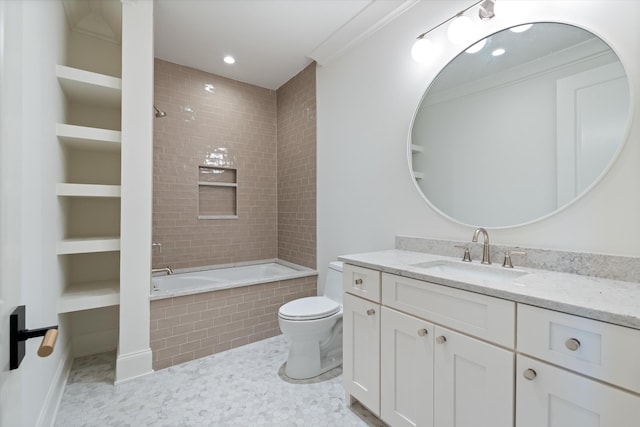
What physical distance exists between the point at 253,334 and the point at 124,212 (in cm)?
145

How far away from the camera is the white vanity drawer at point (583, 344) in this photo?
0.78m

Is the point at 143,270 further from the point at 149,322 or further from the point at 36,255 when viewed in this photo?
the point at 36,255

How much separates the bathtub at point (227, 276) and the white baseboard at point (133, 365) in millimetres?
544

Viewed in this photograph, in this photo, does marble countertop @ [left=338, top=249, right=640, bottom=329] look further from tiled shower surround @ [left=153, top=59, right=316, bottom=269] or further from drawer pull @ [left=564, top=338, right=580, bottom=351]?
tiled shower surround @ [left=153, top=59, right=316, bottom=269]

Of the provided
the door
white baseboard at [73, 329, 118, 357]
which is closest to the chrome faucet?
the door

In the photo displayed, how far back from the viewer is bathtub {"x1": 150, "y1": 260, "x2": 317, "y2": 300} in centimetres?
263

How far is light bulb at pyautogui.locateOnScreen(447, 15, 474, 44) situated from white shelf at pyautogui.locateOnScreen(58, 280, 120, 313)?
108 inches

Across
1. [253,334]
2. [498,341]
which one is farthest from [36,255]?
[498,341]

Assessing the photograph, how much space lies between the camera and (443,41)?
184cm

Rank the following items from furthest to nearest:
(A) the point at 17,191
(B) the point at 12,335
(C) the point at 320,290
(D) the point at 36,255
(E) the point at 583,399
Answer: (C) the point at 320,290
(D) the point at 36,255
(E) the point at 583,399
(A) the point at 17,191
(B) the point at 12,335

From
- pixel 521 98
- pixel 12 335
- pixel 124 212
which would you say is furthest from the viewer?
pixel 124 212

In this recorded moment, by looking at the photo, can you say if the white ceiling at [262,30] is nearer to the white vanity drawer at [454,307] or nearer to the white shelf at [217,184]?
the white shelf at [217,184]

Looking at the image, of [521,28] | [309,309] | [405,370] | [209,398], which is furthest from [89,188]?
[521,28]

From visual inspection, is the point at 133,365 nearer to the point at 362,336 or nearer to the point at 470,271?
the point at 362,336
